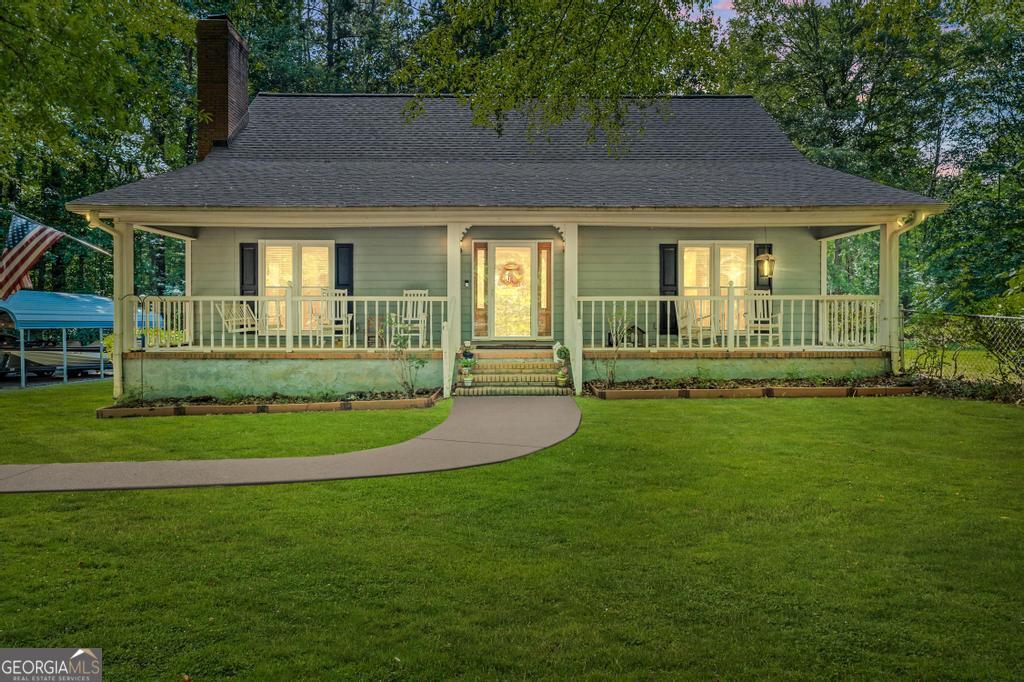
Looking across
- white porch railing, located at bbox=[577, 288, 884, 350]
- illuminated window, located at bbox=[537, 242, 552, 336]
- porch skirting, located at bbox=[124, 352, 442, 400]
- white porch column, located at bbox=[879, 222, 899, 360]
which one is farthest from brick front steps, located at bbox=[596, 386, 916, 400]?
porch skirting, located at bbox=[124, 352, 442, 400]

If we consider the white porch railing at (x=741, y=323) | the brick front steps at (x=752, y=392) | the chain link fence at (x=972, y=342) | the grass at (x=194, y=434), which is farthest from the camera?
the white porch railing at (x=741, y=323)

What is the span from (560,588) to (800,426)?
5880mm

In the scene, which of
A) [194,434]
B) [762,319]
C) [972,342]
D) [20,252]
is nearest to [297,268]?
[20,252]

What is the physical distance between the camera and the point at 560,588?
3496mm

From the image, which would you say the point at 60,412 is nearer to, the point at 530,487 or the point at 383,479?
the point at 383,479

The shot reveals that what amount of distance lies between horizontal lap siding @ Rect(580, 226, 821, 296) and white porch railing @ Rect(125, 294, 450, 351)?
3.34m

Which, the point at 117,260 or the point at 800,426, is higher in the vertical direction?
the point at 117,260

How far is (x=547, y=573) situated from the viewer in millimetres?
3699

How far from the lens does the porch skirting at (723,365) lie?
37.8ft

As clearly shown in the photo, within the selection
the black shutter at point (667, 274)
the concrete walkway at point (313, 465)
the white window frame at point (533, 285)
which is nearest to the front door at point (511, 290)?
the white window frame at point (533, 285)

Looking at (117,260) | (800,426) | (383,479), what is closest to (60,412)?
(117,260)

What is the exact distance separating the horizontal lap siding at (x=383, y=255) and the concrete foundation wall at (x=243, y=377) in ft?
9.98

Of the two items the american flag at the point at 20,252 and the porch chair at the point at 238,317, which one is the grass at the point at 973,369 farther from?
the american flag at the point at 20,252

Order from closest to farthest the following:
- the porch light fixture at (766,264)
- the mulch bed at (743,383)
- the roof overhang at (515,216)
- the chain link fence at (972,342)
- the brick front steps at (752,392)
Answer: the chain link fence at (972,342) → the brick front steps at (752,392) → the mulch bed at (743,383) → the roof overhang at (515,216) → the porch light fixture at (766,264)
